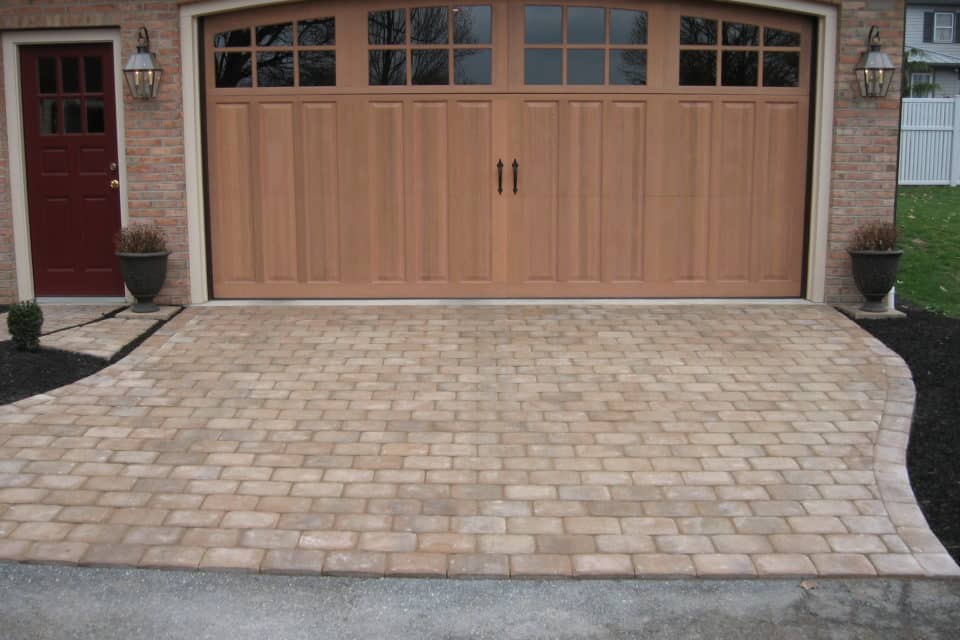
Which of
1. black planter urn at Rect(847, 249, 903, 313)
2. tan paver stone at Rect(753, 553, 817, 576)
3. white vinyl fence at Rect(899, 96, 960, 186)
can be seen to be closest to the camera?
tan paver stone at Rect(753, 553, 817, 576)

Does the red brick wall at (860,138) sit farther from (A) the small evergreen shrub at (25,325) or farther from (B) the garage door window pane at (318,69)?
(A) the small evergreen shrub at (25,325)

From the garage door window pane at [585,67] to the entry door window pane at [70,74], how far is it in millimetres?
4422

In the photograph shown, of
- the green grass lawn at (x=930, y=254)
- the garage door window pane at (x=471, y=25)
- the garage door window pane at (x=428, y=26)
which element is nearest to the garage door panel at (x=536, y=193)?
the garage door window pane at (x=471, y=25)

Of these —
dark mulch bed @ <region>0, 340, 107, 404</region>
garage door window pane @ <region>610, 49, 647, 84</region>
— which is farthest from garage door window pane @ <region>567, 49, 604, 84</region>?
dark mulch bed @ <region>0, 340, 107, 404</region>

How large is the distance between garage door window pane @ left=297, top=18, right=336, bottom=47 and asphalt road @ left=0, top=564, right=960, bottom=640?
5.76 m

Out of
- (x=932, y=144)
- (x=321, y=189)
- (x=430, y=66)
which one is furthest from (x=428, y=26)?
(x=932, y=144)

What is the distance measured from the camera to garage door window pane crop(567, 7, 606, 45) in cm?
861

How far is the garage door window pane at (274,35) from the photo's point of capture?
8719 millimetres

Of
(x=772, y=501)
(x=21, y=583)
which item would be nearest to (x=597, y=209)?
(x=772, y=501)

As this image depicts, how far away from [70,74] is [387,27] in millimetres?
2903

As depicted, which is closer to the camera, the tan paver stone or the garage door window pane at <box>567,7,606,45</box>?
the tan paver stone

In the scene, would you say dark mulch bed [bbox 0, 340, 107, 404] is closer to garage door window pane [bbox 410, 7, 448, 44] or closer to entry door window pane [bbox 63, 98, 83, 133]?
entry door window pane [bbox 63, 98, 83, 133]

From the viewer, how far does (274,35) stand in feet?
28.7

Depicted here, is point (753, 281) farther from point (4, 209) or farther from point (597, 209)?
point (4, 209)
